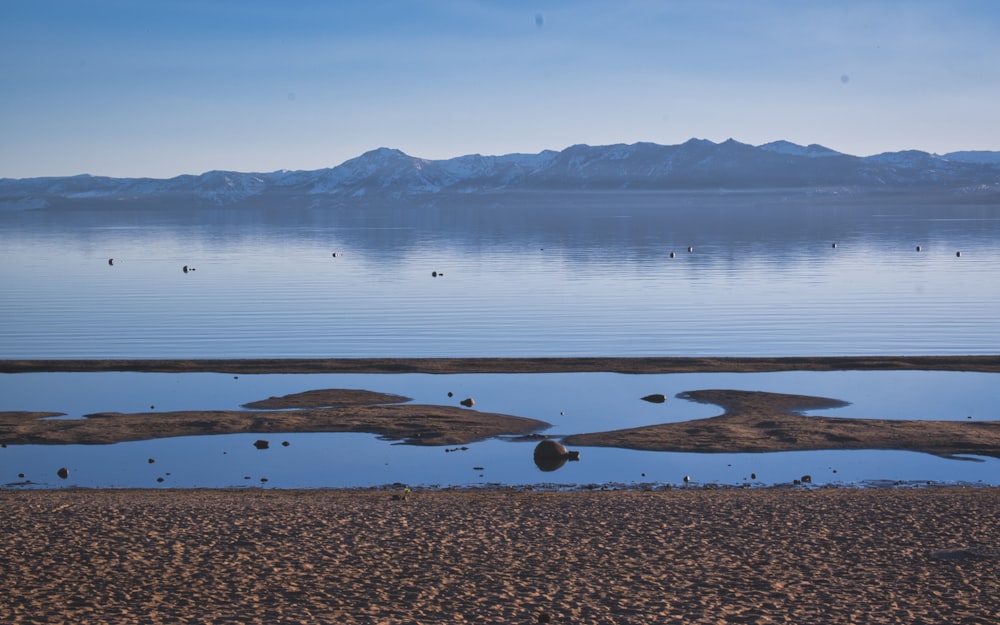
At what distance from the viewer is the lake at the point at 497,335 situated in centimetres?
2639

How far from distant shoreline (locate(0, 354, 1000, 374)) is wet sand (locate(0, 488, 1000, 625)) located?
18.6 meters

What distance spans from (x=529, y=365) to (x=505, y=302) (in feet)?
79.9

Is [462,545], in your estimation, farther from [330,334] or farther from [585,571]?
[330,334]

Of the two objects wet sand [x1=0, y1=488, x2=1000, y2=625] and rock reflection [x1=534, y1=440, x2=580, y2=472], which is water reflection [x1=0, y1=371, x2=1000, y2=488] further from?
wet sand [x1=0, y1=488, x2=1000, y2=625]

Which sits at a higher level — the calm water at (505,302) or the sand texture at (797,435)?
the calm water at (505,302)

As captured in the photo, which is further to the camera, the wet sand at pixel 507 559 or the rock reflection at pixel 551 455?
the rock reflection at pixel 551 455

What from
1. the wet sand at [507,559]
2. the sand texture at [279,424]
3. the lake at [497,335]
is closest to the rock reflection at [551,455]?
the lake at [497,335]

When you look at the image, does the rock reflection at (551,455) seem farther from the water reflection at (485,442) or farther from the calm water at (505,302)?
the calm water at (505,302)

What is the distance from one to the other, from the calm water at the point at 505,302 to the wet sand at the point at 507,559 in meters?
25.3

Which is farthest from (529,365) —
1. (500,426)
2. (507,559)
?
(507,559)

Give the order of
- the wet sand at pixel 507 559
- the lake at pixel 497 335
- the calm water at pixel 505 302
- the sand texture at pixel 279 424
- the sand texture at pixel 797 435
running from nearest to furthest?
the wet sand at pixel 507 559 < the lake at pixel 497 335 < the sand texture at pixel 797 435 < the sand texture at pixel 279 424 < the calm water at pixel 505 302

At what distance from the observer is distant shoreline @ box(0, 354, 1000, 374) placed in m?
39.8

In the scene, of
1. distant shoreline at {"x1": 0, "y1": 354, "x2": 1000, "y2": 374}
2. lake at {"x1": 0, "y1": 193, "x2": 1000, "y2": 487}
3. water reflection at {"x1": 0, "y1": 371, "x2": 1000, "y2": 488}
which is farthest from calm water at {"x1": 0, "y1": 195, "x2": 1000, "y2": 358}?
water reflection at {"x1": 0, "y1": 371, "x2": 1000, "y2": 488}

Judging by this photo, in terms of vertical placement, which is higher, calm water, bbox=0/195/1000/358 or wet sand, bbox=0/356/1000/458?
calm water, bbox=0/195/1000/358
